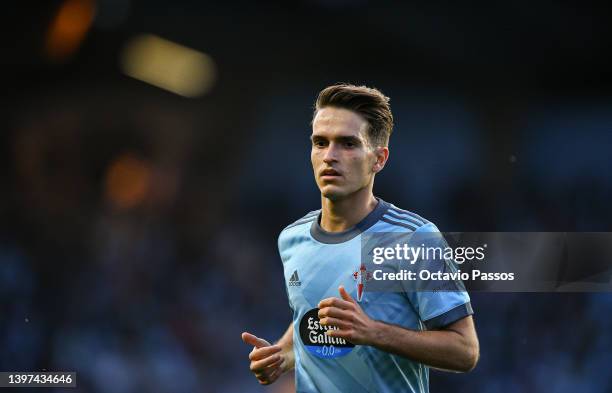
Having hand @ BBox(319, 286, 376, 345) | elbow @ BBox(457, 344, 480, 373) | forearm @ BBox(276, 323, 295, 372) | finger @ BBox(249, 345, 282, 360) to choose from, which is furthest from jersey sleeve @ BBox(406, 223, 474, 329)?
forearm @ BBox(276, 323, 295, 372)

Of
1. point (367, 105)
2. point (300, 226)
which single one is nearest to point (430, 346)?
point (300, 226)

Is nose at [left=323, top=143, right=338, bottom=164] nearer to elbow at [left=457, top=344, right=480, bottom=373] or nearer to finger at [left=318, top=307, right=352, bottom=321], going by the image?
finger at [left=318, top=307, right=352, bottom=321]

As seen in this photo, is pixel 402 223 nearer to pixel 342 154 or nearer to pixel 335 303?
pixel 342 154

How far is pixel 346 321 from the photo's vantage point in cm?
278

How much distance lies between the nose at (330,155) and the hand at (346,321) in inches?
28.2

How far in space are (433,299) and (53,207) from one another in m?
6.52

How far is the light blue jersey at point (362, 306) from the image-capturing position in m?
3.07

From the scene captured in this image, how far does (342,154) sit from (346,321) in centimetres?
84

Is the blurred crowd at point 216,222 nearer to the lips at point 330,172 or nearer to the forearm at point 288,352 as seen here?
the forearm at point 288,352

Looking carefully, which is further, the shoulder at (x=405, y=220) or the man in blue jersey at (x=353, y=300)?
the shoulder at (x=405, y=220)

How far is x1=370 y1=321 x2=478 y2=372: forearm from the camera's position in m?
2.89

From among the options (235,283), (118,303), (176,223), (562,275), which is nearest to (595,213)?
(562,275)

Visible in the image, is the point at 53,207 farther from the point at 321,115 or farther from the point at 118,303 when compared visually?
the point at 321,115

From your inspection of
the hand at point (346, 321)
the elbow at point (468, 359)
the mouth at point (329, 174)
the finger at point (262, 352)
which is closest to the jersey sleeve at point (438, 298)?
the elbow at point (468, 359)
